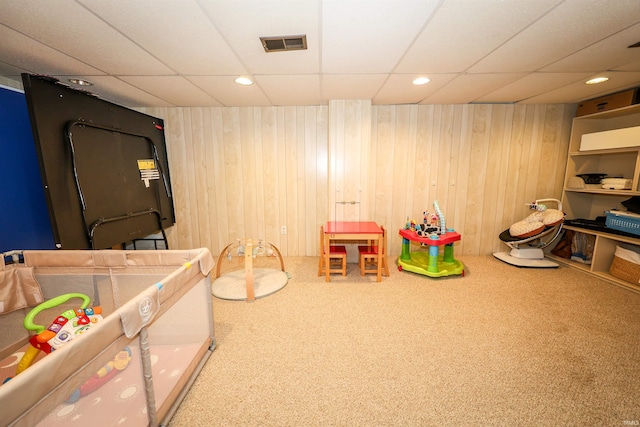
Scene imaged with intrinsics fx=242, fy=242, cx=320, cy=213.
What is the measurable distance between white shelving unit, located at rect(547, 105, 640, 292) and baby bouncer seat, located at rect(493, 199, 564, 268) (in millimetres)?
248

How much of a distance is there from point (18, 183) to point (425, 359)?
365 centimetres

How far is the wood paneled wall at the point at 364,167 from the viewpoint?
331 cm

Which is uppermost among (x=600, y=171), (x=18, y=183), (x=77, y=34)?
(x=77, y=34)

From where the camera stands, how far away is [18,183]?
215cm

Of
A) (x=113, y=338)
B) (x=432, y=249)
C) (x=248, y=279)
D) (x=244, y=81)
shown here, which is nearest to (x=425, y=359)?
(x=432, y=249)

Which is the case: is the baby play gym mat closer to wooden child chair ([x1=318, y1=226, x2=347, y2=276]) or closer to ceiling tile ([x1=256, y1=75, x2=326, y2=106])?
wooden child chair ([x1=318, y1=226, x2=347, y2=276])

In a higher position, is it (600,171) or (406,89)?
(406,89)

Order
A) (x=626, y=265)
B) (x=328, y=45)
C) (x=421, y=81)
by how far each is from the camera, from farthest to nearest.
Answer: (x=626, y=265)
(x=421, y=81)
(x=328, y=45)

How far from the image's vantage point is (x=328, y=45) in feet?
5.70

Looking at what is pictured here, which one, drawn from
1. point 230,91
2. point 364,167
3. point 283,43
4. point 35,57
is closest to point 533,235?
point 364,167

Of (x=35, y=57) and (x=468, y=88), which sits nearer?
(x=35, y=57)

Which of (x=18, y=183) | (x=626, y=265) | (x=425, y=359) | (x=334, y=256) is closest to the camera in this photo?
(x=425, y=359)

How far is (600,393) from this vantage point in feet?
4.41

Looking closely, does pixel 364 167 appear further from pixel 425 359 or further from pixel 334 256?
pixel 425 359
